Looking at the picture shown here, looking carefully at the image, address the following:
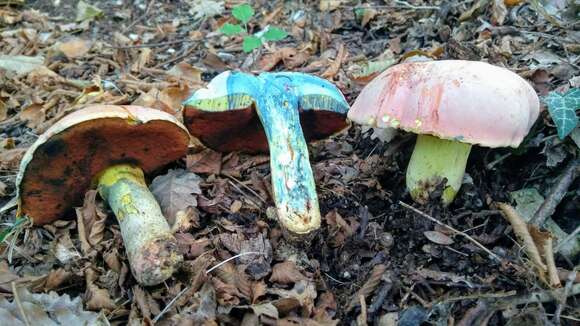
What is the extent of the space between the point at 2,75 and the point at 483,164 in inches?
161

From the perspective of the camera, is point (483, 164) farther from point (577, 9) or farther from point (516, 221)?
point (577, 9)

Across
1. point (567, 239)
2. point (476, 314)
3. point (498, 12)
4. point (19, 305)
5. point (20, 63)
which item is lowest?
point (20, 63)

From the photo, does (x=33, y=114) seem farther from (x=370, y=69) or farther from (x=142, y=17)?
(x=370, y=69)

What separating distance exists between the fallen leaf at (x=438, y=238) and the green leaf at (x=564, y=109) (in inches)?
26.4

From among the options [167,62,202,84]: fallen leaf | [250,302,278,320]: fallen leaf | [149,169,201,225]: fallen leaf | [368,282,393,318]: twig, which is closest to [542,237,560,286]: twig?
[368,282,393,318]: twig

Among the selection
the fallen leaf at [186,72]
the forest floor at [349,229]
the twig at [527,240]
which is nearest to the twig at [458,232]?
the forest floor at [349,229]

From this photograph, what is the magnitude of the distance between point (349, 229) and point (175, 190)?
103cm

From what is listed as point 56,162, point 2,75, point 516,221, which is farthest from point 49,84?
point 516,221

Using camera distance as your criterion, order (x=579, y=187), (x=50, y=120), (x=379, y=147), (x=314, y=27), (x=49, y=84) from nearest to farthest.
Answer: (x=579, y=187) < (x=379, y=147) < (x=50, y=120) < (x=49, y=84) < (x=314, y=27)

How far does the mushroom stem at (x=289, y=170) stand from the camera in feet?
7.59

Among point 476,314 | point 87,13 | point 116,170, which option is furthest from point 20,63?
point 476,314

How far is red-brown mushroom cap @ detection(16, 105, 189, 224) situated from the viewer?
87.6 inches

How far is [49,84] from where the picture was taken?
4.23 m

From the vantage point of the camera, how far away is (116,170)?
8.80 ft
